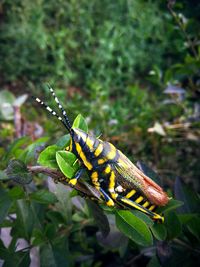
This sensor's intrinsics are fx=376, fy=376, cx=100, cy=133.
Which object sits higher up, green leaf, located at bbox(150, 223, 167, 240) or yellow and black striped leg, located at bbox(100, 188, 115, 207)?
yellow and black striped leg, located at bbox(100, 188, 115, 207)

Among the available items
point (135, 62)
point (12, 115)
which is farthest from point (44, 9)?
point (12, 115)

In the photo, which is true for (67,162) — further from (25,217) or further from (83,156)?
(25,217)

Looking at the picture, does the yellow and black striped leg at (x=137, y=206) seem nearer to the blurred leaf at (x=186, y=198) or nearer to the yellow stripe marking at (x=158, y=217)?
the yellow stripe marking at (x=158, y=217)

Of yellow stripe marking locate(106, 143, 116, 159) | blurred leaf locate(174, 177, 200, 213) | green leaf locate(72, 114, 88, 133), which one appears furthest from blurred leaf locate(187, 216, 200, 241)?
green leaf locate(72, 114, 88, 133)

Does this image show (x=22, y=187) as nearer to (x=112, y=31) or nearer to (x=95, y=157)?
(x=95, y=157)

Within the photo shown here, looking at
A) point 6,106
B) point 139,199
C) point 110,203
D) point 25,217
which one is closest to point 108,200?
point 110,203

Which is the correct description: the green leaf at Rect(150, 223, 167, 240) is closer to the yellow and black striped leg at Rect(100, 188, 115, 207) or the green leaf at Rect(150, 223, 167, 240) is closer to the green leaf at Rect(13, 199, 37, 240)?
the yellow and black striped leg at Rect(100, 188, 115, 207)
